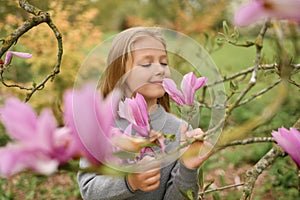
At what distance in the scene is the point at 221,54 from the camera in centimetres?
1001

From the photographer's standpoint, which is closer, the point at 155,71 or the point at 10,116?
the point at 10,116

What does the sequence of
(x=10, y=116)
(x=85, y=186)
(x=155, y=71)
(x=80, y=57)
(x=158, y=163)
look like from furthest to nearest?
(x=80, y=57)
(x=85, y=186)
(x=155, y=71)
(x=158, y=163)
(x=10, y=116)

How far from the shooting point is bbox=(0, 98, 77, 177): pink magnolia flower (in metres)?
0.35

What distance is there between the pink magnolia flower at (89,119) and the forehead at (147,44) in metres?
0.40

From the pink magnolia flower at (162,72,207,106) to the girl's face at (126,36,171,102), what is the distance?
33 millimetres

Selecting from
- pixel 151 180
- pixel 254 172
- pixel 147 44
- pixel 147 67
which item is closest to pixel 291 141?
pixel 151 180

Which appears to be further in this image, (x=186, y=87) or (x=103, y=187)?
(x=103, y=187)

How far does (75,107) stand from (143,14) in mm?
14640

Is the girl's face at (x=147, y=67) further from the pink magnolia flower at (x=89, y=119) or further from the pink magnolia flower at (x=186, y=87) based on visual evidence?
the pink magnolia flower at (x=89, y=119)

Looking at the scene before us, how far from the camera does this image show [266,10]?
35cm

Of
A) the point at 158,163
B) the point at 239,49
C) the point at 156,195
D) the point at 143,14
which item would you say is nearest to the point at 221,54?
the point at 239,49

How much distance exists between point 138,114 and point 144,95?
0.30m

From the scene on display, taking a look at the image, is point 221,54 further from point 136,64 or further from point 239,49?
point 136,64

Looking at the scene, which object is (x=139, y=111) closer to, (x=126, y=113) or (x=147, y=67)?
(x=126, y=113)
